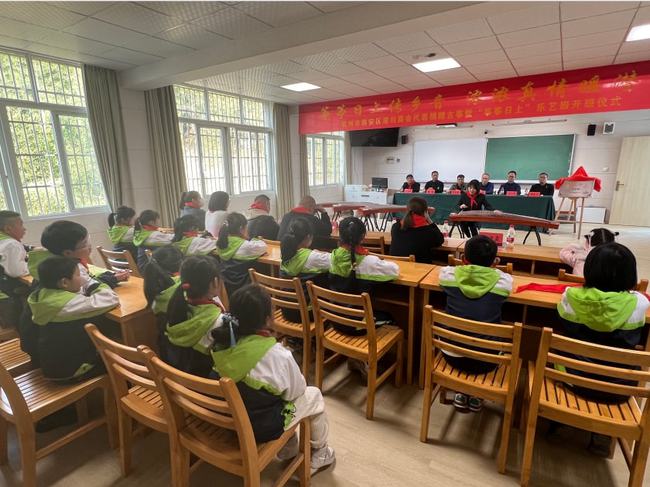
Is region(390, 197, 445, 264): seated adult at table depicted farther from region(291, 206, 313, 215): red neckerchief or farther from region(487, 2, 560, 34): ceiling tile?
region(487, 2, 560, 34): ceiling tile

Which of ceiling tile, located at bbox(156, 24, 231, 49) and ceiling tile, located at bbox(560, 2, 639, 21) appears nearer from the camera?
ceiling tile, located at bbox(560, 2, 639, 21)

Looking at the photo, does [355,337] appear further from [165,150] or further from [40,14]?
[165,150]

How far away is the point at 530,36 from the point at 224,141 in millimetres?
4881

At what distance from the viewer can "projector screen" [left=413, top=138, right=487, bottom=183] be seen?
888cm

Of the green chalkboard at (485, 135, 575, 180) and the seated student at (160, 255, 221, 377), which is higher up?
the green chalkboard at (485, 135, 575, 180)

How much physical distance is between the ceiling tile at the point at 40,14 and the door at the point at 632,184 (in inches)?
375

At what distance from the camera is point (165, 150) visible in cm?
515

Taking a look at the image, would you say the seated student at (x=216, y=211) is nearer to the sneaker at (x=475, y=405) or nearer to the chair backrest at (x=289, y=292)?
the chair backrest at (x=289, y=292)

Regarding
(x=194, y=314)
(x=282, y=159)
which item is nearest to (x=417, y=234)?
(x=194, y=314)

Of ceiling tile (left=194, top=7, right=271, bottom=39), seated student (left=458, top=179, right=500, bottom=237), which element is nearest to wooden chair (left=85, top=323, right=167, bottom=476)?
ceiling tile (left=194, top=7, right=271, bottom=39)

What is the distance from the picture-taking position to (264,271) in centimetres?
294

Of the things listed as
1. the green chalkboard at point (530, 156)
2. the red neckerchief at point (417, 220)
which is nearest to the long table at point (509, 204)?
the green chalkboard at point (530, 156)

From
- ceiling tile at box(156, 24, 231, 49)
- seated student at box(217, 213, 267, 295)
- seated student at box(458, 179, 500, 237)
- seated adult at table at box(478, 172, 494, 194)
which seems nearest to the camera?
seated student at box(217, 213, 267, 295)

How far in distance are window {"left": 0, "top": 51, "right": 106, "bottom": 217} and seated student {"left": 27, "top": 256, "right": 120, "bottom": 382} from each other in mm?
3257
